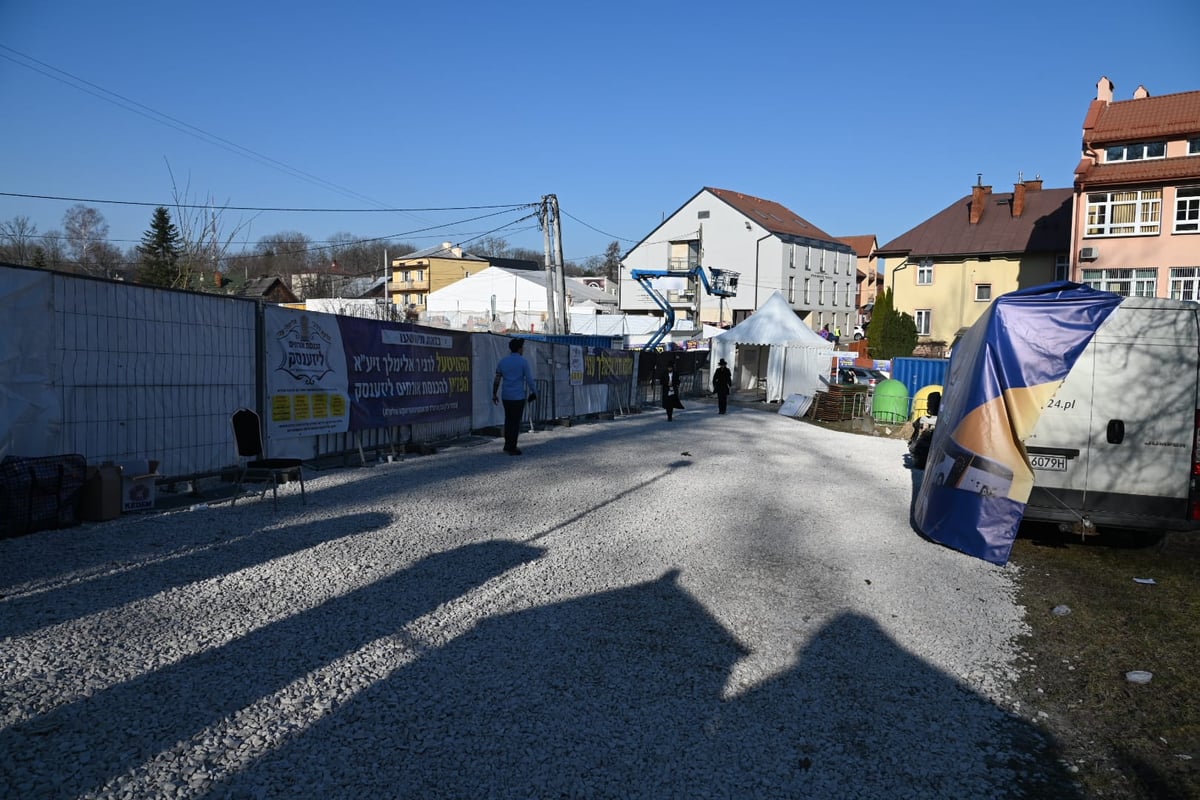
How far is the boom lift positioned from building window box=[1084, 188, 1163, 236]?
1941 cm

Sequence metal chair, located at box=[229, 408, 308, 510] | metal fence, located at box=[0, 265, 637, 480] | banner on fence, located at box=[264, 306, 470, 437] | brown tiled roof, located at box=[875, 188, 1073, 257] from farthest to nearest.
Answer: brown tiled roof, located at box=[875, 188, 1073, 257]
banner on fence, located at box=[264, 306, 470, 437]
metal chair, located at box=[229, 408, 308, 510]
metal fence, located at box=[0, 265, 637, 480]

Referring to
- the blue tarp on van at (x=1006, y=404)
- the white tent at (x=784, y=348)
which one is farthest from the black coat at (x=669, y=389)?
the blue tarp on van at (x=1006, y=404)

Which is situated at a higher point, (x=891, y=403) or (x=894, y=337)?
(x=894, y=337)

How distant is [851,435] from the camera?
22938mm

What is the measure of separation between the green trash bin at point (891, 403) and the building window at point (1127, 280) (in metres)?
17.5

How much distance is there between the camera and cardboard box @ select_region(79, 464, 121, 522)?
8070 millimetres

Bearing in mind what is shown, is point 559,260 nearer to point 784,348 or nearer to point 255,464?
point 784,348

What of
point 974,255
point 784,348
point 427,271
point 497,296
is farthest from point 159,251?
point 974,255

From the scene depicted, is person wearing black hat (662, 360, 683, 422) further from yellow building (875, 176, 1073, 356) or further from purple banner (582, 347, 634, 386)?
yellow building (875, 176, 1073, 356)

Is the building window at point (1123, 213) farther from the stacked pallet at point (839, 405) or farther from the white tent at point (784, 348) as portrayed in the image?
the stacked pallet at point (839, 405)

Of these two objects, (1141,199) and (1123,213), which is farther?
(1123,213)

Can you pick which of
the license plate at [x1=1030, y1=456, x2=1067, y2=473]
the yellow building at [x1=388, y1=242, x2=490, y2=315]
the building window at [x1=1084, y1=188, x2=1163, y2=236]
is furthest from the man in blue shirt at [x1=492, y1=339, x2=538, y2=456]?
the yellow building at [x1=388, y1=242, x2=490, y2=315]

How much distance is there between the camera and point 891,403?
83.9 ft

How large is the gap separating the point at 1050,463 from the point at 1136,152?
123ft
